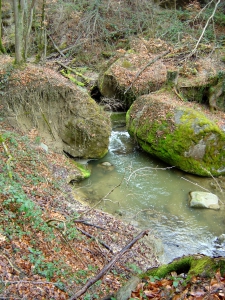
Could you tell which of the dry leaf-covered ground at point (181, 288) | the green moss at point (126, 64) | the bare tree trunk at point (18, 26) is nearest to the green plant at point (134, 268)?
the dry leaf-covered ground at point (181, 288)

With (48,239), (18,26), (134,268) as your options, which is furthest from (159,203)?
(18,26)

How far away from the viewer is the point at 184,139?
35.8ft

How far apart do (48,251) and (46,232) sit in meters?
0.38

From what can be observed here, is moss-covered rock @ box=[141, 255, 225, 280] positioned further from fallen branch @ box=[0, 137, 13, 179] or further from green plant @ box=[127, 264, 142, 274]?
fallen branch @ box=[0, 137, 13, 179]

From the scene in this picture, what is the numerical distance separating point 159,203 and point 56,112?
15.8 ft

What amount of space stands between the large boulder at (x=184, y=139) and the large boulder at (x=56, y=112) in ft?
6.13

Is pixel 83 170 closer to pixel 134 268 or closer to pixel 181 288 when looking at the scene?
pixel 134 268

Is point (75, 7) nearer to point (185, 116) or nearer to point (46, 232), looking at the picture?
point (185, 116)

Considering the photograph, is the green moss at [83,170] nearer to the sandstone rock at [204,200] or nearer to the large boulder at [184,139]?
the large boulder at [184,139]

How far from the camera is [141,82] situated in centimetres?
1562

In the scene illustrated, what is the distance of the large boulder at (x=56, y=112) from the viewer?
9.87m

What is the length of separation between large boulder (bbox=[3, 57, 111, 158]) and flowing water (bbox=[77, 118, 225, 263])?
3.20ft

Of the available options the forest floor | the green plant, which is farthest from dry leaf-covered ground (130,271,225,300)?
the green plant

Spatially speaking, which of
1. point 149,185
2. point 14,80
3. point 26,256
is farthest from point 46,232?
point 14,80
